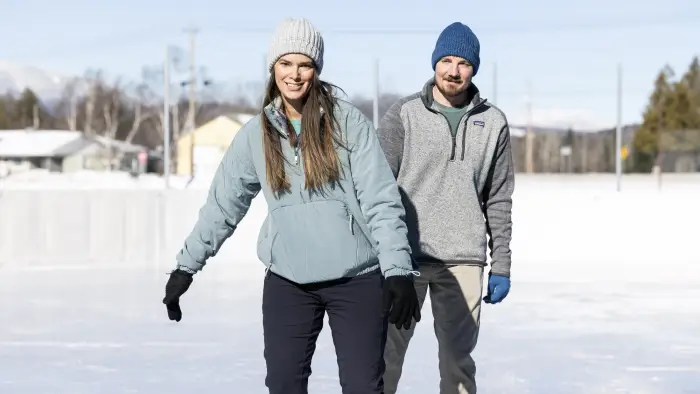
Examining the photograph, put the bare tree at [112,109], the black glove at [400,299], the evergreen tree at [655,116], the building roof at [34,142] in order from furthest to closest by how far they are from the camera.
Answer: the bare tree at [112,109] < the building roof at [34,142] < the evergreen tree at [655,116] < the black glove at [400,299]

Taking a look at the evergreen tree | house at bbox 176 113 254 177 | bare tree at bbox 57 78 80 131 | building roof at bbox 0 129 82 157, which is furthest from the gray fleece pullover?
bare tree at bbox 57 78 80 131

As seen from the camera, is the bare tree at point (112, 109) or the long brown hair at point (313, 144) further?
the bare tree at point (112, 109)

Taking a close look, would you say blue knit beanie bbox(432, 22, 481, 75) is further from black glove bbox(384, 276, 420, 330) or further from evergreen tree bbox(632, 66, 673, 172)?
evergreen tree bbox(632, 66, 673, 172)

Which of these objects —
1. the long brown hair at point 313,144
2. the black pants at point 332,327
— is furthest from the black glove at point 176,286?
the long brown hair at point 313,144

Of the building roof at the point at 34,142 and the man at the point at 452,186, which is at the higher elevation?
the building roof at the point at 34,142

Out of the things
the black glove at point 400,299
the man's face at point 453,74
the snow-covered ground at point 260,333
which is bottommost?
the snow-covered ground at point 260,333

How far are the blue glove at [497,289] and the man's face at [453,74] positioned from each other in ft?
2.16

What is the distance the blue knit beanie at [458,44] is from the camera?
12.3 feet

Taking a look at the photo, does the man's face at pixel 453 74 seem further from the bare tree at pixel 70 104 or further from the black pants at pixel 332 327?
the bare tree at pixel 70 104

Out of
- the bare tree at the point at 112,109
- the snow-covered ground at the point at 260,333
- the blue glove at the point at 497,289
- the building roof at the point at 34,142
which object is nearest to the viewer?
the blue glove at the point at 497,289

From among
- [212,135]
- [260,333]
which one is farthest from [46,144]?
[260,333]

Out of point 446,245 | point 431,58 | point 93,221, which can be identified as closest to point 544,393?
point 446,245

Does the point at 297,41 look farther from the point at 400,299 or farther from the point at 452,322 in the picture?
the point at 452,322

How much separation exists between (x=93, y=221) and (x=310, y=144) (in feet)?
46.8
